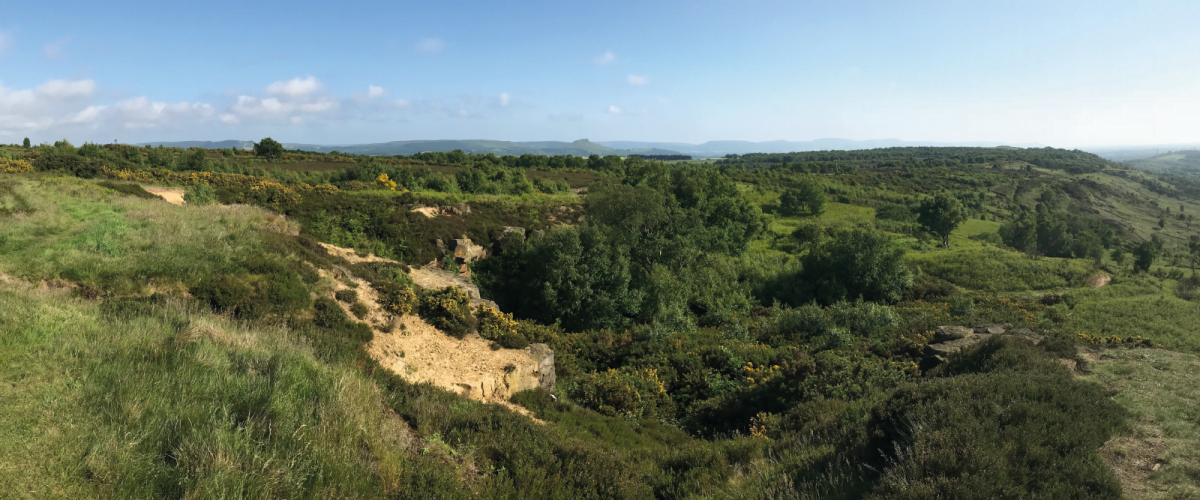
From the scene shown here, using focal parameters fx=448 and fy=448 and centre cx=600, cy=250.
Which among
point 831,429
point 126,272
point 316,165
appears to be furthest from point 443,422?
point 316,165

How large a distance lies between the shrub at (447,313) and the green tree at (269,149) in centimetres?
6167

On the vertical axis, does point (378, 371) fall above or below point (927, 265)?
above

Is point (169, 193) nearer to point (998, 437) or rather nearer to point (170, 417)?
point (170, 417)

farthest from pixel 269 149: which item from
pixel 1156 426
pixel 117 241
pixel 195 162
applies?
pixel 1156 426

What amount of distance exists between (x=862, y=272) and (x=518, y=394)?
28529 millimetres

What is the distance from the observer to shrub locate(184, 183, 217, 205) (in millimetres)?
20083

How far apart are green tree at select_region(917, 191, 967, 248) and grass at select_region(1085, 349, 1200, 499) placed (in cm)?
5369

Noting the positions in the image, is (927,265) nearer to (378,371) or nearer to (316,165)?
(378,371)

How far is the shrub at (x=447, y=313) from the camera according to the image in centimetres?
1313

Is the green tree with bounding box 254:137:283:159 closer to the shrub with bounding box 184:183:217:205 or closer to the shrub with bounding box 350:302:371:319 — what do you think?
the shrub with bounding box 184:183:217:205

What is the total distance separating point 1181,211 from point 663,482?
147670 millimetres

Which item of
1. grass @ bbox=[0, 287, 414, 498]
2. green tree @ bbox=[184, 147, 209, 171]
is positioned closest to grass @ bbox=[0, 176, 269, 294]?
grass @ bbox=[0, 287, 414, 498]

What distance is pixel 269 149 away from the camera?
199 feet

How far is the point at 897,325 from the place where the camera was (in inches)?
770
